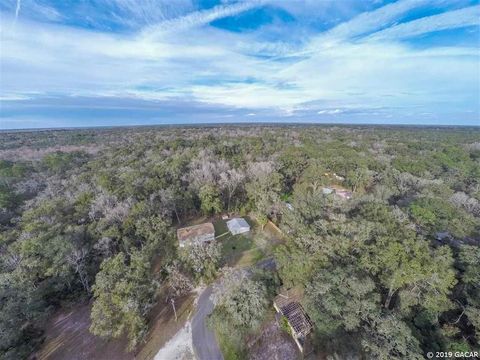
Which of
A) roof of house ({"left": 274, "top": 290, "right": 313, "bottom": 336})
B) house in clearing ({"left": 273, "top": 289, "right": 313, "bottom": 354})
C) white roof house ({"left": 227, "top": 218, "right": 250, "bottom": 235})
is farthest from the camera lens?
white roof house ({"left": 227, "top": 218, "right": 250, "bottom": 235})

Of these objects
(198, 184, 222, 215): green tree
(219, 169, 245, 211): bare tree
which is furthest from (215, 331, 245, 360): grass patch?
(219, 169, 245, 211): bare tree

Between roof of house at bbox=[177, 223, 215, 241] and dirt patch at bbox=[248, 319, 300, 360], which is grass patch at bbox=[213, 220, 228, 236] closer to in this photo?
roof of house at bbox=[177, 223, 215, 241]

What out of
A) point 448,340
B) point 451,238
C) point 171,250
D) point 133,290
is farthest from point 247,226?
point 451,238

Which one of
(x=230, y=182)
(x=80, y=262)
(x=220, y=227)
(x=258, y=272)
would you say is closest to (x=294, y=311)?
(x=258, y=272)

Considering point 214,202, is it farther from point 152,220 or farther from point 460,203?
point 460,203

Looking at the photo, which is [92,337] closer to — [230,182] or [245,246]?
[245,246]

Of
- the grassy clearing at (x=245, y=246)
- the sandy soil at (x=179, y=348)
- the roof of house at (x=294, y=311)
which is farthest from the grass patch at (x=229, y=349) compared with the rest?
the grassy clearing at (x=245, y=246)
